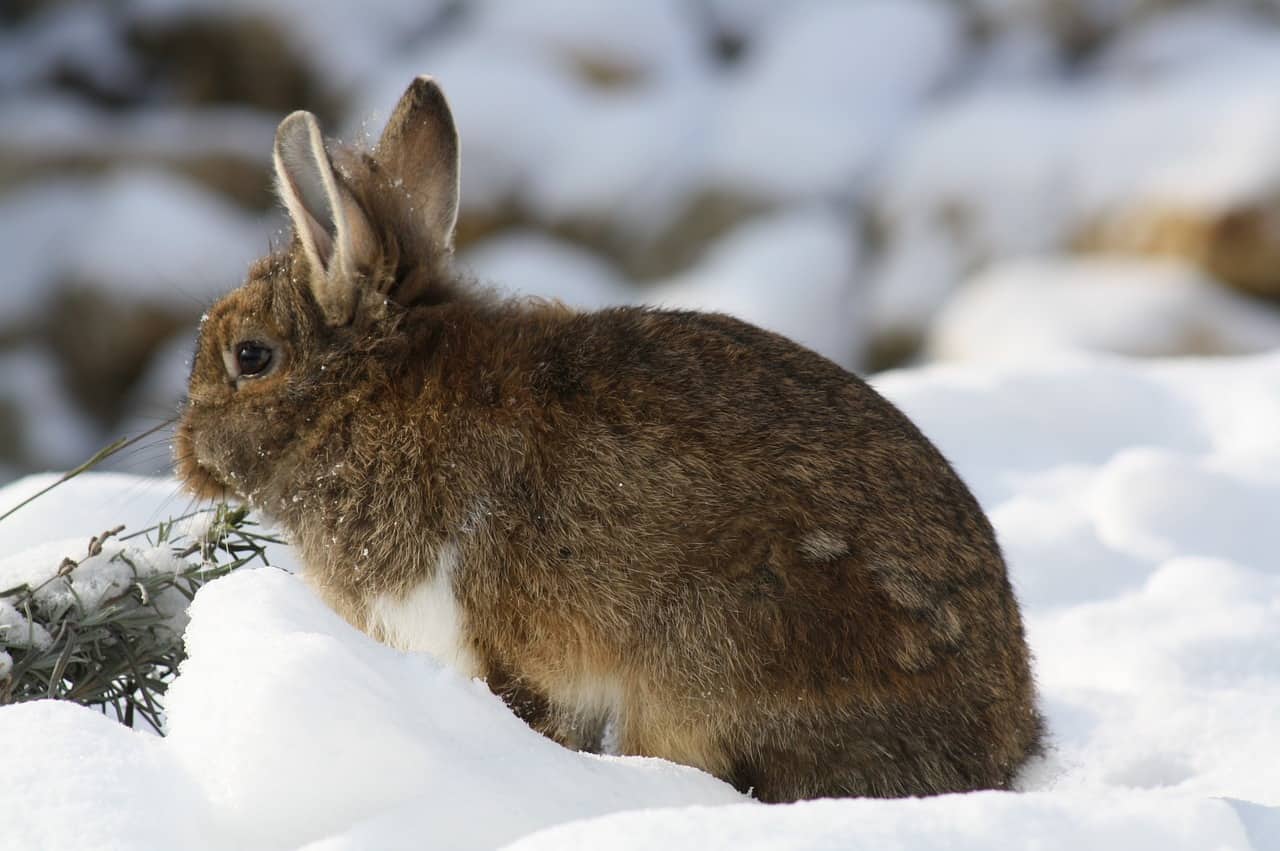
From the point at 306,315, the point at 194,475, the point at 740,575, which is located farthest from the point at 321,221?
the point at 740,575

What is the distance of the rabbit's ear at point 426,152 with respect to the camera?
312 cm

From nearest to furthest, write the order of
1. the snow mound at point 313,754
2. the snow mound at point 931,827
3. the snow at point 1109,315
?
1. the snow mound at point 931,827
2. the snow mound at point 313,754
3. the snow at point 1109,315

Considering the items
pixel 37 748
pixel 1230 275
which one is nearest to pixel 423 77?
pixel 37 748

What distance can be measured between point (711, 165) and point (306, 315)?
9.24 m

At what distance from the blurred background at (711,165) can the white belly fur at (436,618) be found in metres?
7.28

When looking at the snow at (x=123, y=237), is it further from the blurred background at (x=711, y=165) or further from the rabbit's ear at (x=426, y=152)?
the rabbit's ear at (x=426, y=152)

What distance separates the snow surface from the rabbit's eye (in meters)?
0.57

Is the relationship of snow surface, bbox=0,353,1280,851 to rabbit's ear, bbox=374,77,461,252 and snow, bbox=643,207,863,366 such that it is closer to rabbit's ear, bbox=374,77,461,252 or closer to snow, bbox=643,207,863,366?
rabbit's ear, bbox=374,77,461,252

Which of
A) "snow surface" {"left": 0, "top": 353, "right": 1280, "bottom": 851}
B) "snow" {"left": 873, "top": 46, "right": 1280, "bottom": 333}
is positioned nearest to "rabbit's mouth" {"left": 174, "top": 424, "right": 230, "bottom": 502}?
"snow surface" {"left": 0, "top": 353, "right": 1280, "bottom": 851}

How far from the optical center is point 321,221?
2.94 metres

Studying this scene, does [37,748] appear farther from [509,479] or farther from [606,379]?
[606,379]

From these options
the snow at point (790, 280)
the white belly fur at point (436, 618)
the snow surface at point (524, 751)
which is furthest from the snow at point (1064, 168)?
the white belly fur at point (436, 618)

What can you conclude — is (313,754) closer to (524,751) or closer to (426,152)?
(524,751)

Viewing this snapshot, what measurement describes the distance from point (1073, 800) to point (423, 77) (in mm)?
2104
